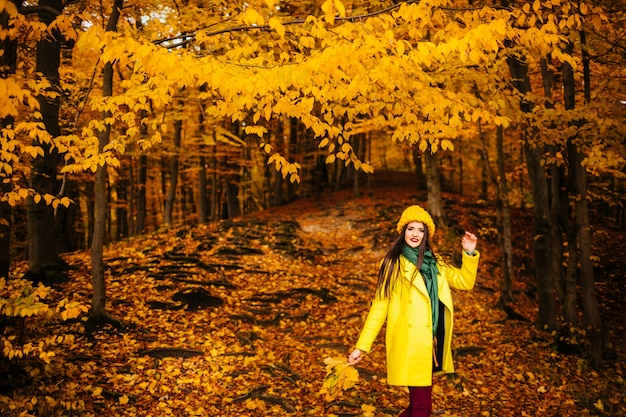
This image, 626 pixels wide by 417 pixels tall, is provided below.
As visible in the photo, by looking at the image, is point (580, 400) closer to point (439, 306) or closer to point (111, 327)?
point (439, 306)

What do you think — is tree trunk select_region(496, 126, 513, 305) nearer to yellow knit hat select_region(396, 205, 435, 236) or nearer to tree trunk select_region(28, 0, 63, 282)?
yellow knit hat select_region(396, 205, 435, 236)

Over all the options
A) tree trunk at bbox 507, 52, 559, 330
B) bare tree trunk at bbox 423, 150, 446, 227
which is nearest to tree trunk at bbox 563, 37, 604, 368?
tree trunk at bbox 507, 52, 559, 330

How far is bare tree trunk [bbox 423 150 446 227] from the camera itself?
14062 mm

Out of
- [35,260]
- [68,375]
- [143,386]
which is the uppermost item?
[35,260]

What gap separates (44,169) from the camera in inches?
298

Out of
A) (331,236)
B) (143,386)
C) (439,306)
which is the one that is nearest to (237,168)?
(331,236)

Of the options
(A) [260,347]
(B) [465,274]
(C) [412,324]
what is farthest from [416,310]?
(A) [260,347]

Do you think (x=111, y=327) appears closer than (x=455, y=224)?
Yes

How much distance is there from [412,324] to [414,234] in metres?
0.74

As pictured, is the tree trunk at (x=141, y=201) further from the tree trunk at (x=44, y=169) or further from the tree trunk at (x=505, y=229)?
the tree trunk at (x=505, y=229)

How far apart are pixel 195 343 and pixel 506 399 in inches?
177

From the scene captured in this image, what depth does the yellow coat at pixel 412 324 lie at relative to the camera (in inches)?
134

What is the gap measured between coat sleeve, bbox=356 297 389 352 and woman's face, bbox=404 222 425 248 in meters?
0.54

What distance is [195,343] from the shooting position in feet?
21.0
